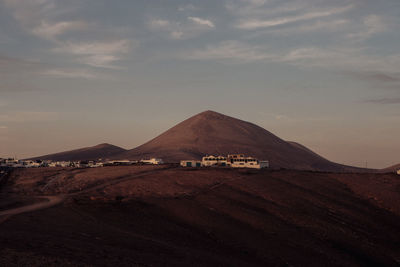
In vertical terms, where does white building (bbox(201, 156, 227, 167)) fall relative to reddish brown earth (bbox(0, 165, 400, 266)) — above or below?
above

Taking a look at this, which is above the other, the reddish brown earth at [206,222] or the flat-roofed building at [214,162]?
the flat-roofed building at [214,162]

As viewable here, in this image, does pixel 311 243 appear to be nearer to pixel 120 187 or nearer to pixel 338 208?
pixel 338 208

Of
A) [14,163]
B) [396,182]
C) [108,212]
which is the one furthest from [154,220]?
[14,163]

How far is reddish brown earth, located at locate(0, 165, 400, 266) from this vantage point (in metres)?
29.8

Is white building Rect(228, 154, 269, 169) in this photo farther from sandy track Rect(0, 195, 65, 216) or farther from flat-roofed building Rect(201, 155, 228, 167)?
sandy track Rect(0, 195, 65, 216)

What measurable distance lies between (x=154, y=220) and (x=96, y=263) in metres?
20.7

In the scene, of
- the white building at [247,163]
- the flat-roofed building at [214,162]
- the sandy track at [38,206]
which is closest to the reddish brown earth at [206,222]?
the sandy track at [38,206]

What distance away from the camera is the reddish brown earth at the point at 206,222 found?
1172 inches

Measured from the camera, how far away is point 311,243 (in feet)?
144

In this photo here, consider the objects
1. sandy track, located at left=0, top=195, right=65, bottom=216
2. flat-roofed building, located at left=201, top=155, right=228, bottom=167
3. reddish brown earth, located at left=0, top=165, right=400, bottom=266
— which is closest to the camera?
reddish brown earth, located at left=0, top=165, right=400, bottom=266

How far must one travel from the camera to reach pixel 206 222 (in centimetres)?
4659

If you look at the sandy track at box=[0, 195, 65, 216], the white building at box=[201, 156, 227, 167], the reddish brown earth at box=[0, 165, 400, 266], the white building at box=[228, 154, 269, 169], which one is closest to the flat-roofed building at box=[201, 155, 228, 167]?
the white building at box=[201, 156, 227, 167]

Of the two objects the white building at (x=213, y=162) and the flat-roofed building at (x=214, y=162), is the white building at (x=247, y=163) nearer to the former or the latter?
the flat-roofed building at (x=214, y=162)

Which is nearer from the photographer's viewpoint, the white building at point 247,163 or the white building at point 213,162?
the white building at point 247,163
